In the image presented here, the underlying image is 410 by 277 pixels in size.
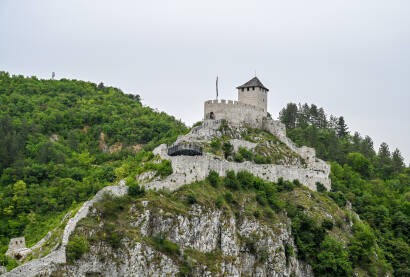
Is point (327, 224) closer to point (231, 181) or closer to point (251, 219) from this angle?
point (251, 219)

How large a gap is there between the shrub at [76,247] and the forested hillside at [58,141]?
389 inches

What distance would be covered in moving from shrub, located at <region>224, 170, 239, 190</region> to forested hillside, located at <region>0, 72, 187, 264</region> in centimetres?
2047

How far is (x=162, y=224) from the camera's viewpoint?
4738 cm

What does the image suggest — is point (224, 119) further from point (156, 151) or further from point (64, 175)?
point (64, 175)

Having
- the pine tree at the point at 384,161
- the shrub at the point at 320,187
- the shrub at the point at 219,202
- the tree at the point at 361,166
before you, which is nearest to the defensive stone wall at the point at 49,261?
the shrub at the point at 219,202

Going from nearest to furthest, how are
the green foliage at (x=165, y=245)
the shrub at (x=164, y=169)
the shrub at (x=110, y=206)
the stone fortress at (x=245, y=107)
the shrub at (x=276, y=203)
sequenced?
the shrub at (x=110, y=206)
the green foliage at (x=165, y=245)
the shrub at (x=164, y=169)
the shrub at (x=276, y=203)
the stone fortress at (x=245, y=107)

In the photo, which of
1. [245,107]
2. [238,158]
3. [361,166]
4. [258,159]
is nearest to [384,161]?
[361,166]

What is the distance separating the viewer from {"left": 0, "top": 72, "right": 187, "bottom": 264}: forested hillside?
69.1m

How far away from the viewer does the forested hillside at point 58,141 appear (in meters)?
69.1

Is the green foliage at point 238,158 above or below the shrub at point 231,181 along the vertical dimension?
above

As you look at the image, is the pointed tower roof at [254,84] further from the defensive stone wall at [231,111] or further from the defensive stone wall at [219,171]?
the defensive stone wall at [219,171]

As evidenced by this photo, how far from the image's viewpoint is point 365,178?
3521 inches

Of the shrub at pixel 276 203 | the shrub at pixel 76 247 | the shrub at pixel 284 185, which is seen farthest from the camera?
the shrub at pixel 284 185

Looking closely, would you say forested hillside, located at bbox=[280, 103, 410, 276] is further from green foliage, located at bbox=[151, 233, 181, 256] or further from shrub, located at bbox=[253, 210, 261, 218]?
green foliage, located at bbox=[151, 233, 181, 256]
